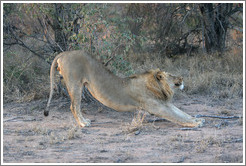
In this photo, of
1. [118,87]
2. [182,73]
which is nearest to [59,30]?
[118,87]

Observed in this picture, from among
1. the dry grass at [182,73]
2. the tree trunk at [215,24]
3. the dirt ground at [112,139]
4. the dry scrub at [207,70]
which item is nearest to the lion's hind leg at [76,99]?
the dirt ground at [112,139]

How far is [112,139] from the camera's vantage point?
512 centimetres

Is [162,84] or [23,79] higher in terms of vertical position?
[162,84]

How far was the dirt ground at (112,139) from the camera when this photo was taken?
4285mm

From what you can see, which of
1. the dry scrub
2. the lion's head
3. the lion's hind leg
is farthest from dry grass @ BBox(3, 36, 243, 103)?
the lion's head

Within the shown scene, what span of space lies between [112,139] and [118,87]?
1.04 metres

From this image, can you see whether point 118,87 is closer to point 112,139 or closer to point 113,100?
point 113,100

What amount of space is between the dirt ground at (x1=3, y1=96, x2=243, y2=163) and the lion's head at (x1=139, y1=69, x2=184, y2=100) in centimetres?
48

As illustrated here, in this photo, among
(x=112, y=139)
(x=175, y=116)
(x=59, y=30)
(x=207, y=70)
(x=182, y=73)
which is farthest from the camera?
(x=207, y=70)

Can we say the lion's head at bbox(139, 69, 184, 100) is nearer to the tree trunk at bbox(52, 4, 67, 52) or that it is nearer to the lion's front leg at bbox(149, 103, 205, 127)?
the lion's front leg at bbox(149, 103, 205, 127)

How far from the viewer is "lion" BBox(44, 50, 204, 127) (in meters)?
5.72

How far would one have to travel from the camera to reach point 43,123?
6113mm

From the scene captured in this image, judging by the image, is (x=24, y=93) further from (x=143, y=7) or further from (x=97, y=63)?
(x=143, y=7)

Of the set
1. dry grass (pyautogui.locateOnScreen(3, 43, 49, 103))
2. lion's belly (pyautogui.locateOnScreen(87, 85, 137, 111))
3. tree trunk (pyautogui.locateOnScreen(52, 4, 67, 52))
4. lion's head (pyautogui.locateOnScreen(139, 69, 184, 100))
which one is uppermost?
tree trunk (pyautogui.locateOnScreen(52, 4, 67, 52))
